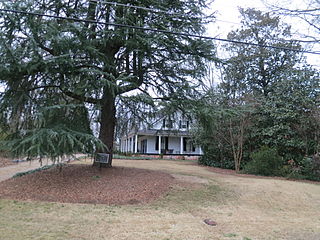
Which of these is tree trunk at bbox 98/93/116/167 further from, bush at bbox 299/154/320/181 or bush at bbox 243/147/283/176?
bush at bbox 299/154/320/181

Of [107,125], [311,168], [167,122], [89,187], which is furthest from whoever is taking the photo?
[311,168]

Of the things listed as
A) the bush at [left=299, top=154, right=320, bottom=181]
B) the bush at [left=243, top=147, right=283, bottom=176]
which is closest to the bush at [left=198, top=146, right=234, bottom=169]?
the bush at [left=243, top=147, right=283, bottom=176]

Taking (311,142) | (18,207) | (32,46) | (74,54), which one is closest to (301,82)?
(311,142)

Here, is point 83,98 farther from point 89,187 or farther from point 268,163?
point 268,163

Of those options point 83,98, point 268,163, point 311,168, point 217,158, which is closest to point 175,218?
point 83,98

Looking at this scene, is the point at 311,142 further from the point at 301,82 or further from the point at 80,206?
the point at 80,206

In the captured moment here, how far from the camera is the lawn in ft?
16.3

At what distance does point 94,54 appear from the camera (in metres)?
9.13

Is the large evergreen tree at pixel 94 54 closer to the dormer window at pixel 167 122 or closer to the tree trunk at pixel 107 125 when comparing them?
the tree trunk at pixel 107 125

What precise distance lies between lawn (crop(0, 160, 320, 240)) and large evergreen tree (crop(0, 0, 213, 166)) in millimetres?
3378

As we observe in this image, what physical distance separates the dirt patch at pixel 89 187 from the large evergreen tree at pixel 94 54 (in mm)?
1272

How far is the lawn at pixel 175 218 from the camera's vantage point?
4977mm

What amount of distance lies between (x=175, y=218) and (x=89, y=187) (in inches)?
142

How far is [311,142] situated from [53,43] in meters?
14.7
